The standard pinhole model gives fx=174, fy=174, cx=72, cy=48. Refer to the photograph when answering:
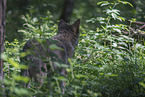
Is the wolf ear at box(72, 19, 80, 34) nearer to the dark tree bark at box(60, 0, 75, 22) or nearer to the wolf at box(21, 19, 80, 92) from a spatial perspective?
the wolf at box(21, 19, 80, 92)

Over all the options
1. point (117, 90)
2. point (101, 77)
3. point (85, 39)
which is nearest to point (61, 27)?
point (85, 39)

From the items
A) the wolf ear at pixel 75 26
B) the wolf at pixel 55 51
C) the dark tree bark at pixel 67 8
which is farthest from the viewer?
the dark tree bark at pixel 67 8

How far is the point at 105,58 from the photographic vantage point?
3975 mm

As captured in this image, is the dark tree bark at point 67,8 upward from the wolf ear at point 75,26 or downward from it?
upward

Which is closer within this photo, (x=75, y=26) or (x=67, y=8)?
(x=75, y=26)

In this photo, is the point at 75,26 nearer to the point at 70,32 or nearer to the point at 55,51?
the point at 70,32

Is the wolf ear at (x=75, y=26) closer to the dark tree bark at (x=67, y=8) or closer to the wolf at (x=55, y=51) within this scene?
the wolf at (x=55, y=51)

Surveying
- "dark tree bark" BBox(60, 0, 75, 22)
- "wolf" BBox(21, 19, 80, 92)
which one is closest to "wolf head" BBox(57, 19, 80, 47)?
"wolf" BBox(21, 19, 80, 92)

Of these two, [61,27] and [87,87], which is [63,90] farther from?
[61,27]

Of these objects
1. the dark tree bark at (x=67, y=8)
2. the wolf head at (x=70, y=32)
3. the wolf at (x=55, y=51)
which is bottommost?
the wolf at (x=55, y=51)

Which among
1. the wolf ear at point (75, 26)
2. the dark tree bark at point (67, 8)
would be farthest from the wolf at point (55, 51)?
the dark tree bark at point (67, 8)

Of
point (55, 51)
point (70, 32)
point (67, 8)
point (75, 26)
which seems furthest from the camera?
point (67, 8)

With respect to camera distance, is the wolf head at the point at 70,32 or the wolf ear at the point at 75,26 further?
the wolf ear at the point at 75,26

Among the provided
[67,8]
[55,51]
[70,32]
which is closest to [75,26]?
[70,32]
